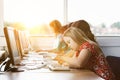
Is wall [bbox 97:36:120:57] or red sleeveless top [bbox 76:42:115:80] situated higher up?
red sleeveless top [bbox 76:42:115:80]

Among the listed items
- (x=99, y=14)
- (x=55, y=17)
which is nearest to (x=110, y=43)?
(x=99, y=14)

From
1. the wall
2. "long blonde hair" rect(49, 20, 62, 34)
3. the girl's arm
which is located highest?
the girl's arm

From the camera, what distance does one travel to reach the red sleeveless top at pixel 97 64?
2.16 m

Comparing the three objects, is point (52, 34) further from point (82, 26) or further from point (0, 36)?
point (82, 26)

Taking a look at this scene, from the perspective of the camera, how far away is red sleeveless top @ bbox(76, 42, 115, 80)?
7.09 ft

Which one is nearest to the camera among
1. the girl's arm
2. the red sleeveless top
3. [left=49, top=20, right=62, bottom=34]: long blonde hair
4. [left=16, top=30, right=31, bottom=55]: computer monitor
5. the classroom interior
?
the girl's arm

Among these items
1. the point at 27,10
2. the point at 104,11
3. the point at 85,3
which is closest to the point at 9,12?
the point at 27,10

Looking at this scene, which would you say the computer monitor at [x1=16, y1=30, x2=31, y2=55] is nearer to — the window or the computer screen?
the computer screen

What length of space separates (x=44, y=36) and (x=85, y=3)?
94 cm

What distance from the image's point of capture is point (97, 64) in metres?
2.22

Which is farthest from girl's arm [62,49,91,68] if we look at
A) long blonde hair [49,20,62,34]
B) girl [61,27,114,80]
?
long blonde hair [49,20,62,34]

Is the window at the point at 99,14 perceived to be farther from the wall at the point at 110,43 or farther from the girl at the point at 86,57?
the girl at the point at 86,57

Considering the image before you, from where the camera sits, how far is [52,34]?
16.0 feet

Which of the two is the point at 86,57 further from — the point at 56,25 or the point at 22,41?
the point at 56,25
